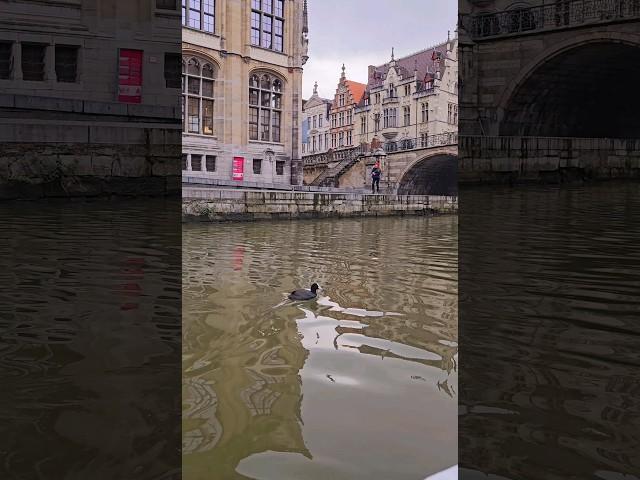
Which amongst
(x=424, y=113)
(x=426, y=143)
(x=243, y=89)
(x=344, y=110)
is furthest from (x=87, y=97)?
(x=344, y=110)

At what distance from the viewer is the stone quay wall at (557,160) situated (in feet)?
34.0

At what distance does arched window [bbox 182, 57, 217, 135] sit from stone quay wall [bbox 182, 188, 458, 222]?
7.61 meters

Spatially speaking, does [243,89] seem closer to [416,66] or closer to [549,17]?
[549,17]

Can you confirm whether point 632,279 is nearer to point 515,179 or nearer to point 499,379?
point 499,379

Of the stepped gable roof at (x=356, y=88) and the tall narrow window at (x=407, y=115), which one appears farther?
the stepped gable roof at (x=356, y=88)

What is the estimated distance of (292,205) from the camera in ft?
36.9

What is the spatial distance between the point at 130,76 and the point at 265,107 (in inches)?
487

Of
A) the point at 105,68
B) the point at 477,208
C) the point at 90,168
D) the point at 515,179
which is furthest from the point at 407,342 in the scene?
the point at 515,179

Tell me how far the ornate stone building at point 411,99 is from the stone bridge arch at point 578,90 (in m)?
17.0

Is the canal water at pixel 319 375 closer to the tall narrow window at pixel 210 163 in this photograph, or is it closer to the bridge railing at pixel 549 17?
the bridge railing at pixel 549 17

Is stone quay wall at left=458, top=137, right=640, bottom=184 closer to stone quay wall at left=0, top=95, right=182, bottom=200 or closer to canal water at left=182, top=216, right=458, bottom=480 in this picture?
stone quay wall at left=0, top=95, right=182, bottom=200

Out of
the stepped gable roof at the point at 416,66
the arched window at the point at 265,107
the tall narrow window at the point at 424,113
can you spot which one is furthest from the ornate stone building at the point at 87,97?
the stepped gable roof at the point at 416,66

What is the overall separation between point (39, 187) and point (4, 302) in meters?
4.59

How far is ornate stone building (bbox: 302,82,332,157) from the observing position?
40.8 meters
